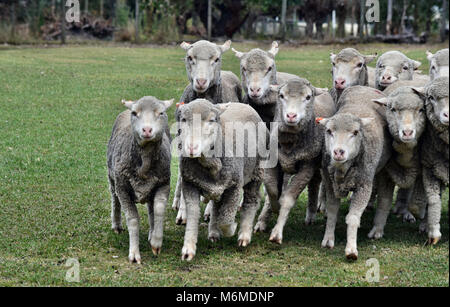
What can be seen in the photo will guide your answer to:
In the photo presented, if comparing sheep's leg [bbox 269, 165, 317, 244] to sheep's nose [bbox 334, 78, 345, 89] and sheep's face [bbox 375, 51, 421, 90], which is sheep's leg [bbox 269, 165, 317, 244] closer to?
sheep's nose [bbox 334, 78, 345, 89]

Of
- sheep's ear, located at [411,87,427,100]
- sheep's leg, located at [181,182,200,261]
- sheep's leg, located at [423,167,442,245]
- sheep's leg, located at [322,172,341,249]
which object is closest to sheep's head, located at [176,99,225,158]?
sheep's leg, located at [181,182,200,261]

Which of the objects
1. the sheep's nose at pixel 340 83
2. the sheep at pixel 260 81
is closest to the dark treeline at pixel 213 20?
the sheep's nose at pixel 340 83

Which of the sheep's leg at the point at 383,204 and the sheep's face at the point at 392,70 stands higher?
the sheep's face at the point at 392,70

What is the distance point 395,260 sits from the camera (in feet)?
24.1

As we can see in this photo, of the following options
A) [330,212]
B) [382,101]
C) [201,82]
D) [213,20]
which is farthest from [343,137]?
[213,20]

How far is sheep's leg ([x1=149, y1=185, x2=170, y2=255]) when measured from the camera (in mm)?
7129

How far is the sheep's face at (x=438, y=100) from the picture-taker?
7.17 meters

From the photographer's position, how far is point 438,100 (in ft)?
24.0

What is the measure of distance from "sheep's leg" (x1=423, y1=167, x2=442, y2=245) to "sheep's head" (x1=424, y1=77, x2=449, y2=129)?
720 mm

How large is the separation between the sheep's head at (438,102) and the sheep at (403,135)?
0.11m

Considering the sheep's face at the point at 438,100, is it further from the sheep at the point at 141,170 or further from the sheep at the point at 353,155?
the sheep at the point at 141,170

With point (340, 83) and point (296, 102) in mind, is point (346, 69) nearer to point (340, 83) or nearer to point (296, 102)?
point (340, 83)

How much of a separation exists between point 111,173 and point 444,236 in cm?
392
